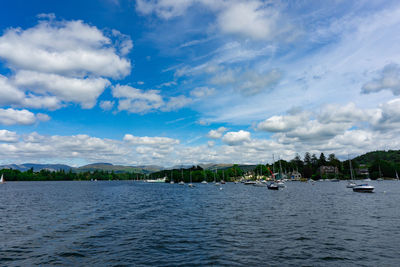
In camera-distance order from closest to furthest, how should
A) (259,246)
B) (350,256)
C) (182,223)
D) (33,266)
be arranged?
(33,266), (350,256), (259,246), (182,223)

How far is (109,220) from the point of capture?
143 feet

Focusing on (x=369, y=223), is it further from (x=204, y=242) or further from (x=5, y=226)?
(x=5, y=226)

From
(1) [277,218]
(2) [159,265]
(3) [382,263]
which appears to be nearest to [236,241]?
(2) [159,265]

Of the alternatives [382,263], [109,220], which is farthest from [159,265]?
[109,220]

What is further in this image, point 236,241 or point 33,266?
point 236,241

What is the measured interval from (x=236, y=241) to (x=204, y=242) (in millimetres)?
3626

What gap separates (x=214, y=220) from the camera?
4219cm

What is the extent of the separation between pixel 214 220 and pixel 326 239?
18347 millimetres

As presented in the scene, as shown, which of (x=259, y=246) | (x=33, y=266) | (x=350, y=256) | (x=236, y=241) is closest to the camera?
(x=33, y=266)

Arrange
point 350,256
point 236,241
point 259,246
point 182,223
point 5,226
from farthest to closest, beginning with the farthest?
1. point 182,223
2. point 5,226
3. point 236,241
4. point 259,246
5. point 350,256

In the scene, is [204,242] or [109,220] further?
[109,220]

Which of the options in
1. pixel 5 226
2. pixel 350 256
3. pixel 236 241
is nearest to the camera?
pixel 350 256

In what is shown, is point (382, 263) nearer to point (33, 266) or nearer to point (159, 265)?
point (159, 265)

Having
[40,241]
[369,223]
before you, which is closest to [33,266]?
[40,241]
